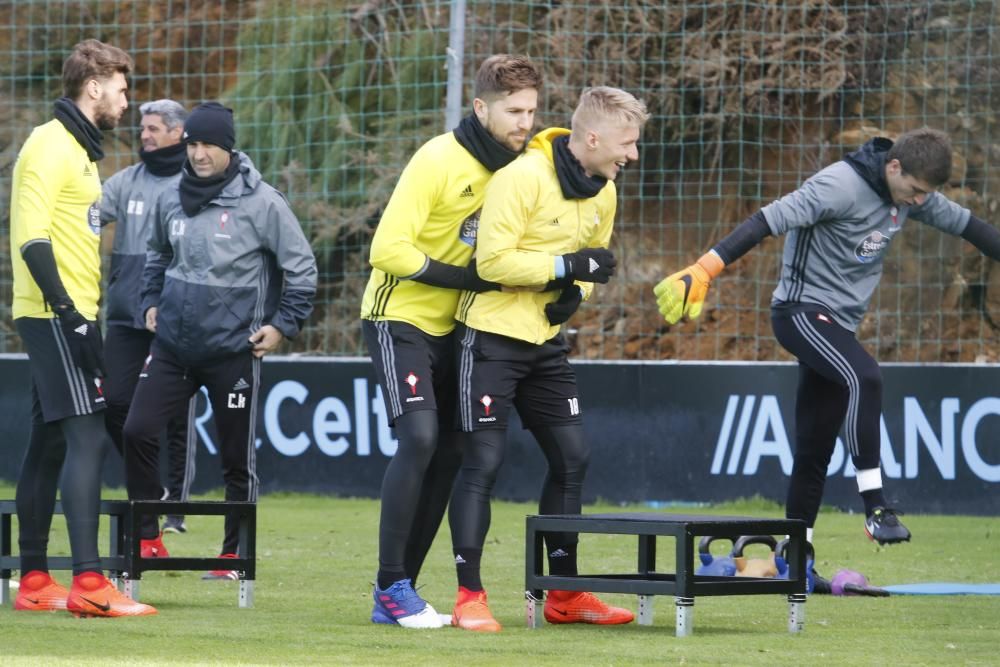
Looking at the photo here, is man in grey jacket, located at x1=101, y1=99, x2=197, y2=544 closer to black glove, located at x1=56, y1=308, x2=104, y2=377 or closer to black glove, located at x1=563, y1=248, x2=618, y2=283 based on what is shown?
black glove, located at x1=56, y1=308, x2=104, y2=377

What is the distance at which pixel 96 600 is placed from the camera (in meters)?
6.23

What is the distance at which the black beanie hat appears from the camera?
7.41 metres

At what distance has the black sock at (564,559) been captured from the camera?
6.30 meters

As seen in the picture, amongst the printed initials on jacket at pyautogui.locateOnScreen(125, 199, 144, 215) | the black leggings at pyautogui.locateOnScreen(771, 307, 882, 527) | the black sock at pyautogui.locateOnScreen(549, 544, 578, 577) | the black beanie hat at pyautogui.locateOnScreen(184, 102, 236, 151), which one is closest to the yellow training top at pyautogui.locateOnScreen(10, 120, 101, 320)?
the black beanie hat at pyautogui.locateOnScreen(184, 102, 236, 151)

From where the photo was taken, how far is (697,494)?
11531 millimetres

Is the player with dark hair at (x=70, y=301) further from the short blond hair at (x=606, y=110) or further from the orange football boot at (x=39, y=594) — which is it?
the short blond hair at (x=606, y=110)

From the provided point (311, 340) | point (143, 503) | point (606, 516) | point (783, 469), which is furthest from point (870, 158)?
point (311, 340)

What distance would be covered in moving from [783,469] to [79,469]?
6034 mm

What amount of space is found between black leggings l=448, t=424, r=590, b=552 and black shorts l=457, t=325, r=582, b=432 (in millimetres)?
49

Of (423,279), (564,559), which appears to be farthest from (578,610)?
(423,279)

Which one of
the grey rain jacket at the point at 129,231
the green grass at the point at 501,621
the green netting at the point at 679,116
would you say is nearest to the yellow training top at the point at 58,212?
the green grass at the point at 501,621

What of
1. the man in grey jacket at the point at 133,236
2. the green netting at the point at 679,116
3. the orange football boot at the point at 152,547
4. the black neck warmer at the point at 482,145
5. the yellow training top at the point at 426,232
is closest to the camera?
the yellow training top at the point at 426,232

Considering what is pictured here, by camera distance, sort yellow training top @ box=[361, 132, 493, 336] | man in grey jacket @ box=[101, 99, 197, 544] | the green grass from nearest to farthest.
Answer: the green grass, yellow training top @ box=[361, 132, 493, 336], man in grey jacket @ box=[101, 99, 197, 544]

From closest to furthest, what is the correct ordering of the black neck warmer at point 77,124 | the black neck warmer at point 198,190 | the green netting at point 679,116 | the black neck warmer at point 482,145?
the black neck warmer at point 482,145
the black neck warmer at point 77,124
the black neck warmer at point 198,190
the green netting at point 679,116
